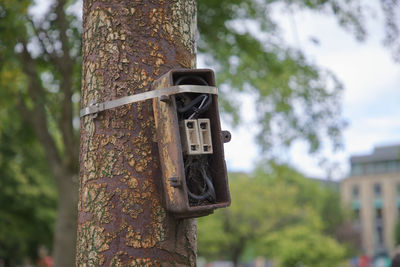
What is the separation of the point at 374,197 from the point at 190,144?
65278 millimetres

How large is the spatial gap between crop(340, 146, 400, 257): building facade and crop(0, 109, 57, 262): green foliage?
4632 cm

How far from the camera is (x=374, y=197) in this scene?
62.7 m

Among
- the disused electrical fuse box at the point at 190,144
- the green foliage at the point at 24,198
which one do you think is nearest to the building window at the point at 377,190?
the green foliage at the point at 24,198

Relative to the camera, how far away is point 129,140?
5.84 ft

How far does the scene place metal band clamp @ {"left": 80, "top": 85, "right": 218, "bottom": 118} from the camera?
1711 mm

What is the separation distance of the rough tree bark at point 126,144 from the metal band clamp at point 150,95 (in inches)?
1.0

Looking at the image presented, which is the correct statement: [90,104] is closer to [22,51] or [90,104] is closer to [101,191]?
[101,191]

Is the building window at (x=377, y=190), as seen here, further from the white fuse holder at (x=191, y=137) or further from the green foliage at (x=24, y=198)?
the white fuse holder at (x=191, y=137)

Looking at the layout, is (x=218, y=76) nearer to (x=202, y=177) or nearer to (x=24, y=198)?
(x=202, y=177)

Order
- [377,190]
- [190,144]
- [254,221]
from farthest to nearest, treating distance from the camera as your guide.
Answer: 1. [377,190]
2. [254,221]
3. [190,144]

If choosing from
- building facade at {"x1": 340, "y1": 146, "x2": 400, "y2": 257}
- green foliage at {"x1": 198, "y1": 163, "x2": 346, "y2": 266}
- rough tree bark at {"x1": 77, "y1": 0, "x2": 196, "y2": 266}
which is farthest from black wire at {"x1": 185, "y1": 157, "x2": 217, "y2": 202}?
building facade at {"x1": 340, "y1": 146, "x2": 400, "y2": 257}

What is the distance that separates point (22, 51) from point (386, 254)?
60.1 metres

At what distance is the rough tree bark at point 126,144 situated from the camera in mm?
1731

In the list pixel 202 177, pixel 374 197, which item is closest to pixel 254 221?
pixel 202 177
